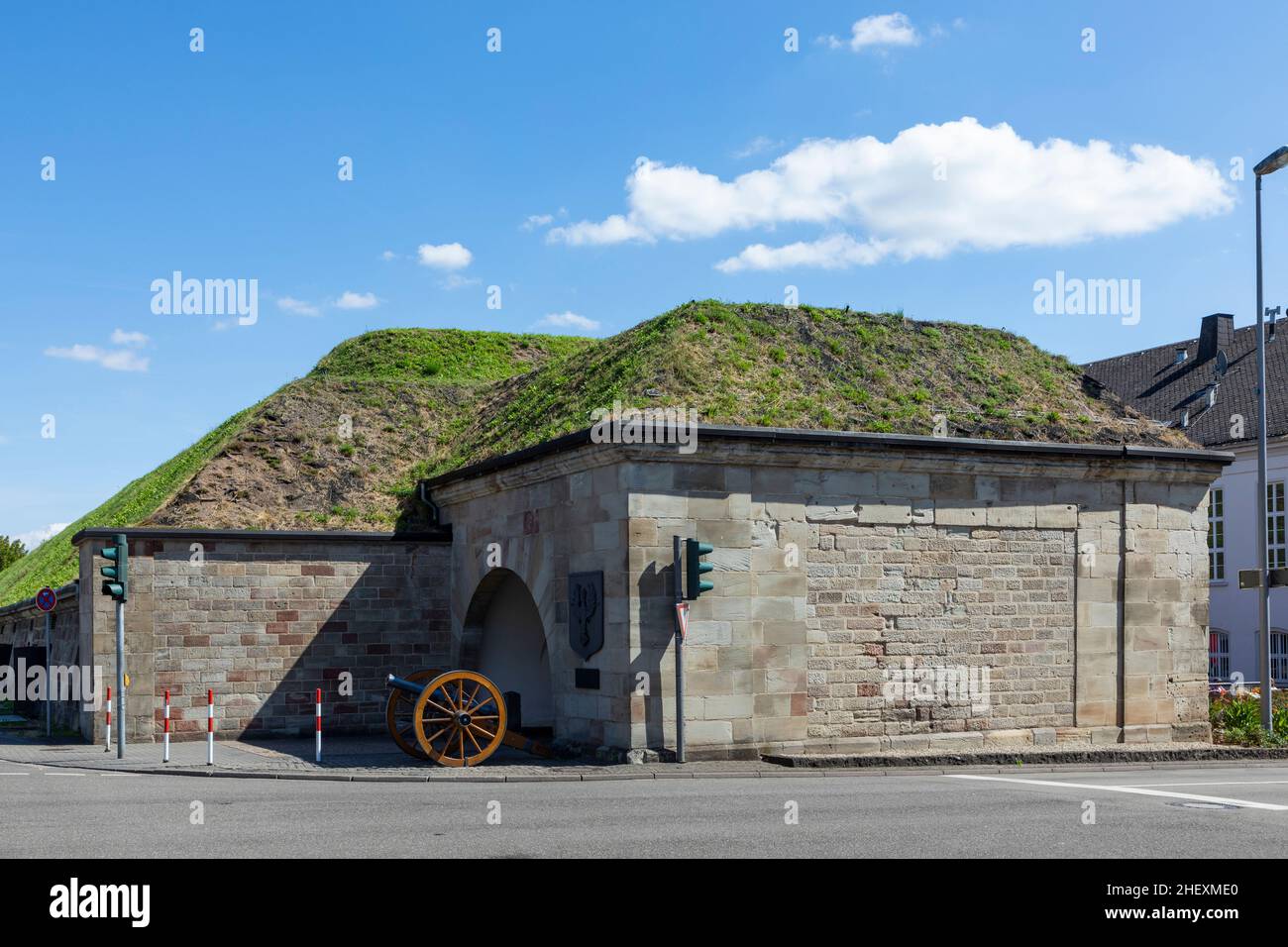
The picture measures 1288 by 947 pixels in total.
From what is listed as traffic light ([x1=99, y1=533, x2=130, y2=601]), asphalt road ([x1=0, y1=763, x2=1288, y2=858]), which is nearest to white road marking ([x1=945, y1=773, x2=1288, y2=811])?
asphalt road ([x1=0, y1=763, x2=1288, y2=858])

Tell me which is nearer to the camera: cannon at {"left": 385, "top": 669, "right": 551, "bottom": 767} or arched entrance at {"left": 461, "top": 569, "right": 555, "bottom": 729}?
cannon at {"left": 385, "top": 669, "right": 551, "bottom": 767}

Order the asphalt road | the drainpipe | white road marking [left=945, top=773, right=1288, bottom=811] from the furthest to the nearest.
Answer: the drainpipe, white road marking [left=945, top=773, right=1288, bottom=811], the asphalt road

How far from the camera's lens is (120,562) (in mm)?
18469

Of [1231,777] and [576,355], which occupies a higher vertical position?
[576,355]

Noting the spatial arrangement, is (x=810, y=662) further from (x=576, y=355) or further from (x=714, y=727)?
(x=576, y=355)

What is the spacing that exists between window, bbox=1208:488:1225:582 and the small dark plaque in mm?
28465

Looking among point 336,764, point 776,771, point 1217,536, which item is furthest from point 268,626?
point 1217,536

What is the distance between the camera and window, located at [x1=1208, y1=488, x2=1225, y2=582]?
131 ft

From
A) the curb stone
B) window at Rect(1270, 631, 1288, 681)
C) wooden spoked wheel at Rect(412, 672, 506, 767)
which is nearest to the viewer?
the curb stone

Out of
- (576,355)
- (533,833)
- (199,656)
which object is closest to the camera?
(533,833)

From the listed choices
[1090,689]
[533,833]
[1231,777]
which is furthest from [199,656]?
[1231,777]

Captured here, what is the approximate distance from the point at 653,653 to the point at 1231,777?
7069 millimetres

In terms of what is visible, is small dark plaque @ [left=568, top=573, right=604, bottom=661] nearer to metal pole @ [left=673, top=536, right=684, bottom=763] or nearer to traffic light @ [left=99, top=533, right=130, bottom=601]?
metal pole @ [left=673, top=536, right=684, bottom=763]

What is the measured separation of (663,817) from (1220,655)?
107 ft
